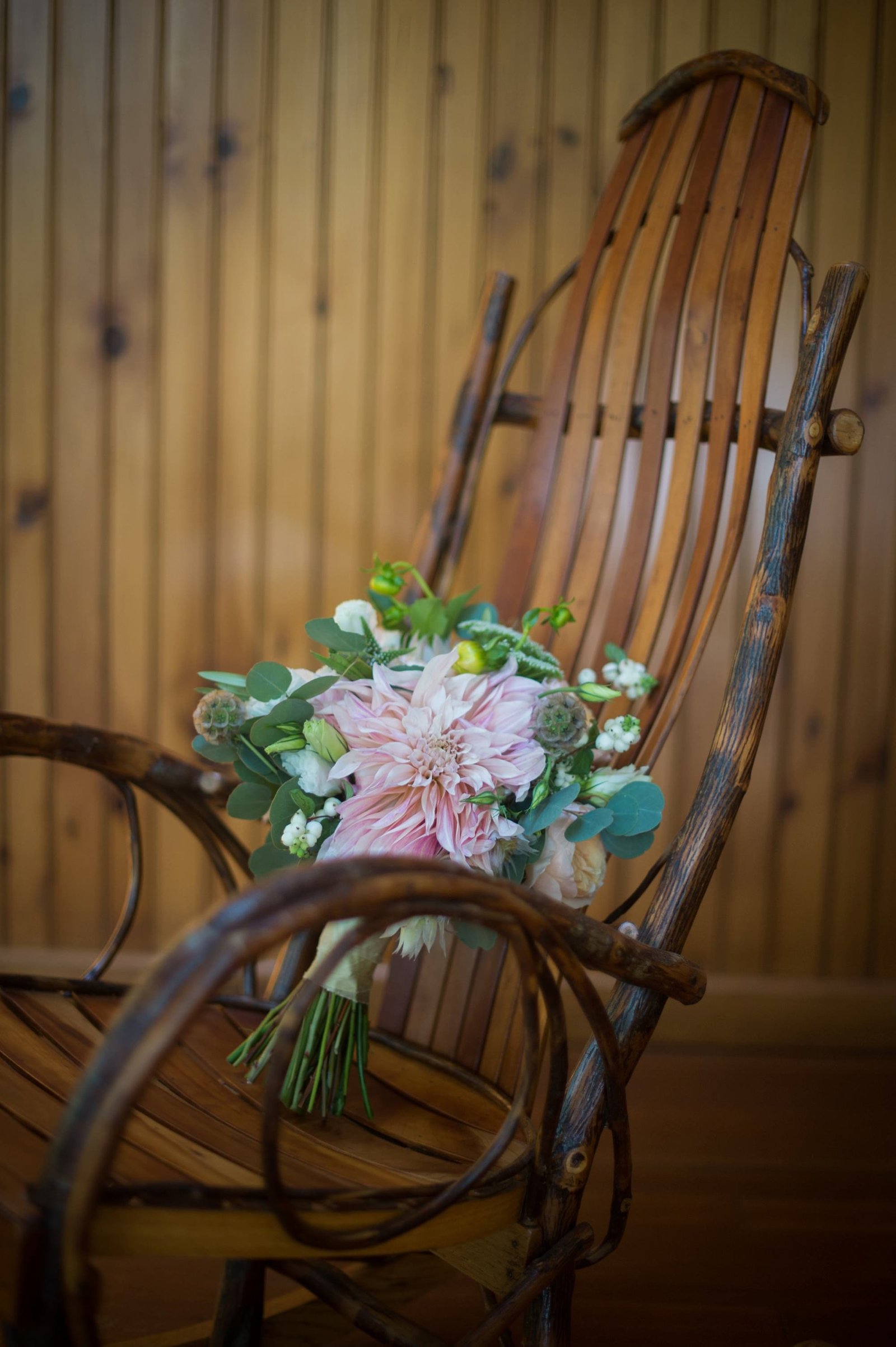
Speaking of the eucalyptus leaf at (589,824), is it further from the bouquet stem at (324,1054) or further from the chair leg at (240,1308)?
the chair leg at (240,1308)

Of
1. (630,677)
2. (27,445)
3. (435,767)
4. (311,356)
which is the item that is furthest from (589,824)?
(27,445)

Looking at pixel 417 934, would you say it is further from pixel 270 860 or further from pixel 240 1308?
pixel 240 1308

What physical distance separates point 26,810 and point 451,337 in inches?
49.5

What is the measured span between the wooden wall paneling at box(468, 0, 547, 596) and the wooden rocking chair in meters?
0.57

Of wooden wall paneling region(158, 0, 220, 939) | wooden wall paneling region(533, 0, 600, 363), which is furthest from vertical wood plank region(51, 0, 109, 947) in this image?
wooden wall paneling region(533, 0, 600, 363)

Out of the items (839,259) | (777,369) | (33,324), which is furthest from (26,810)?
(839,259)

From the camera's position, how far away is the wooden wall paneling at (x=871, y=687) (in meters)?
1.77

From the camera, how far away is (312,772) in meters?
0.78

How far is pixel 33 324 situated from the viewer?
5.97 feet

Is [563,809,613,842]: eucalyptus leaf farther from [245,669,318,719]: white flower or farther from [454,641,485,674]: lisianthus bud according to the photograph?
[245,669,318,719]: white flower

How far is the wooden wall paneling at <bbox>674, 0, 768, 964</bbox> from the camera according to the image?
172 cm

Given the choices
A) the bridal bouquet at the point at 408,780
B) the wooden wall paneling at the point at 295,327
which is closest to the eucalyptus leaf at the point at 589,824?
the bridal bouquet at the point at 408,780

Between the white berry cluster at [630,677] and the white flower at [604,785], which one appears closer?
the white flower at [604,785]

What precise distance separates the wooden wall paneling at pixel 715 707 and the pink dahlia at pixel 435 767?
108 cm
